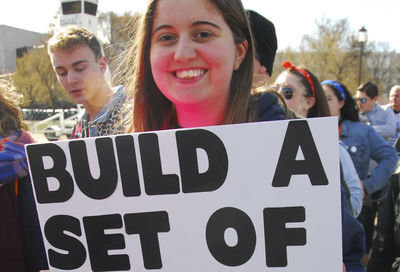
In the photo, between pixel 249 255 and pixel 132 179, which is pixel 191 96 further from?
pixel 249 255

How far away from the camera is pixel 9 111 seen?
1.75 meters

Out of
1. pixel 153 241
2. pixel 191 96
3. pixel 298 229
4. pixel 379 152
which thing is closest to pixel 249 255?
pixel 298 229

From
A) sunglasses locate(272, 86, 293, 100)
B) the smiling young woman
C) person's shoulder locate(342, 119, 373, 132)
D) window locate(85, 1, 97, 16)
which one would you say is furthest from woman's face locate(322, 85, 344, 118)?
window locate(85, 1, 97, 16)

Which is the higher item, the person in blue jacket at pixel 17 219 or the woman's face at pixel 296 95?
the woman's face at pixel 296 95

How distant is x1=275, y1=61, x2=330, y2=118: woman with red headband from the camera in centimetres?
255

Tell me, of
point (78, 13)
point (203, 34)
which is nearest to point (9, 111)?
point (203, 34)

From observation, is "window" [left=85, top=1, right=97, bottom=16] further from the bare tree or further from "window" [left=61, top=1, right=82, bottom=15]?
the bare tree

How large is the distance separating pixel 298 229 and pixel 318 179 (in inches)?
5.6

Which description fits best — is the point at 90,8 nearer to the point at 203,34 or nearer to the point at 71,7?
the point at 71,7

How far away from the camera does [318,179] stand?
0.90 metres

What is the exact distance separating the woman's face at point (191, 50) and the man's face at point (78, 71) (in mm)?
1625

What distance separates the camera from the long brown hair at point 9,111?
5.57 ft

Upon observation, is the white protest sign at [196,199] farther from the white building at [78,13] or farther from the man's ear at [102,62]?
the white building at [78,13]

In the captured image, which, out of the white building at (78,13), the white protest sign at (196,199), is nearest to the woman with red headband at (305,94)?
the white protest sign at (196,199)
